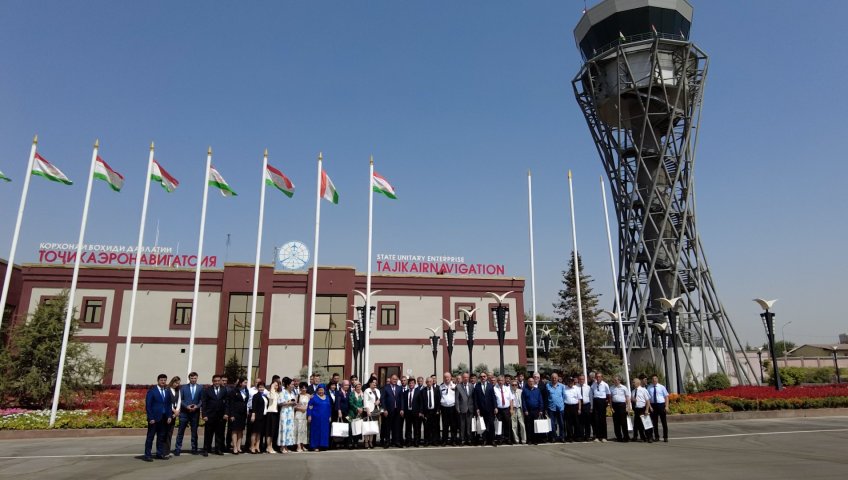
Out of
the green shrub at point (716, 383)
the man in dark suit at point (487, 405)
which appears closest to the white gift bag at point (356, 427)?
the man in dark suit at point (487, 405)

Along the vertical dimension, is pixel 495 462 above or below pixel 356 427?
below

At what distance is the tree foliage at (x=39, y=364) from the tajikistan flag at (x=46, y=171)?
35.0ft

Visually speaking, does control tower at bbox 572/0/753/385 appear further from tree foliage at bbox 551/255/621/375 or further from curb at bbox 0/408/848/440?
curb at bbox 0/408/848/440

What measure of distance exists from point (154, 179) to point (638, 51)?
136ft

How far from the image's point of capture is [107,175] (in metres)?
20.7

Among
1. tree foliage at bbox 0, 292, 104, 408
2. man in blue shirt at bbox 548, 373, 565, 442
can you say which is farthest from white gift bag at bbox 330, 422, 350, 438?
tree foliage at bbox 0, 292, 104, 408

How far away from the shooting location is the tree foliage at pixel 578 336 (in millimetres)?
40062

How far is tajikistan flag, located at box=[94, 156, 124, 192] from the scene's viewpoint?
2053 centimetres

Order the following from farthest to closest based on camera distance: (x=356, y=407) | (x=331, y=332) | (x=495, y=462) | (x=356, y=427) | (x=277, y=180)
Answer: (x=331, y=332) < (x=277, y=180) < (x=356, y=407) < (x=356, y=427) < (x=495, y=462)

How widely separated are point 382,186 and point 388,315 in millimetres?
21979

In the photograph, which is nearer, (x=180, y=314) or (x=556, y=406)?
(x=556, y=406)

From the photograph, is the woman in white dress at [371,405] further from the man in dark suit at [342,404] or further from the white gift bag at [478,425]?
the white gift bag at [478,425]

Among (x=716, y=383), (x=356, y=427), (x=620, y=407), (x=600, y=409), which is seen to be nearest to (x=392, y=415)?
(x=356, y=427)

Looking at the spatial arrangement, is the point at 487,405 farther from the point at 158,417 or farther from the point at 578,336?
the point at 578,336
